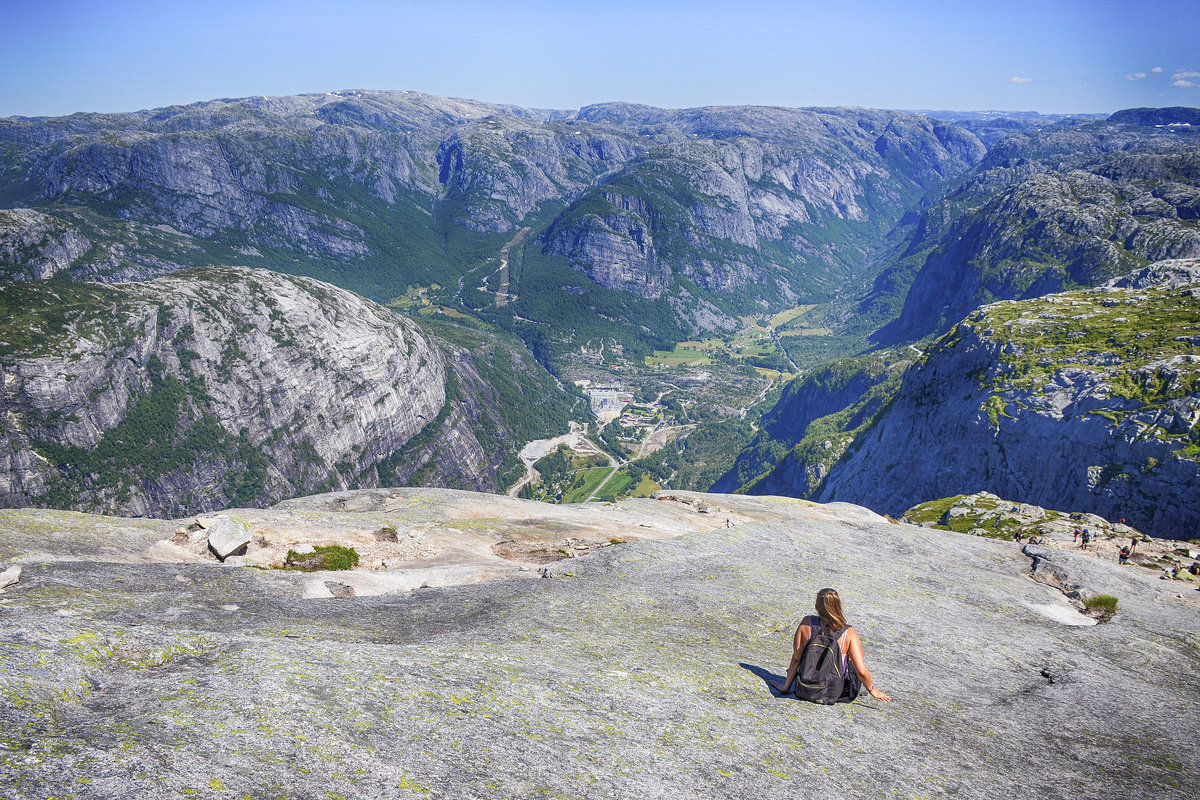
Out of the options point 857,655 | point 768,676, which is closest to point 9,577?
point 768,676

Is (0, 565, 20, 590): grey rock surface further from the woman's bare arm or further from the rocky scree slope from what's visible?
the woman's bare arm

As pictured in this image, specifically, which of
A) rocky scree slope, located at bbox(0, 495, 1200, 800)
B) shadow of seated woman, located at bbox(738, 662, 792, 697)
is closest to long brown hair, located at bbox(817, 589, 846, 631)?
rocky scree slope, located at bbox(0, 495, 1200, 800)

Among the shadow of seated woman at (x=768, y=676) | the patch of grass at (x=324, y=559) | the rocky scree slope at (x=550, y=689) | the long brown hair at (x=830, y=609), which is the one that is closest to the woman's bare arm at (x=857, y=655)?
the long brown hair at (x=830, y=609)

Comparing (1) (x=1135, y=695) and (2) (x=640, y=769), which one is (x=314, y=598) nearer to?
(2) (x=640, y=769)

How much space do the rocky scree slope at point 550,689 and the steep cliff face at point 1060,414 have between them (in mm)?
76328

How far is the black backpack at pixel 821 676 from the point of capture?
2080 centimetres

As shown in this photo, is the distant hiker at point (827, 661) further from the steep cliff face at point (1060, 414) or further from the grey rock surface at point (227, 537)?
the steep cliff face at point (1060, 414)

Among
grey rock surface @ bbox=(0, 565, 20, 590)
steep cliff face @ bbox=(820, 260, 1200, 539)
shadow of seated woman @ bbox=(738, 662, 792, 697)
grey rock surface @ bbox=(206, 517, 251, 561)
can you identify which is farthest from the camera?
steep cliff face @ bbox=(820, 260, 1200, 539)

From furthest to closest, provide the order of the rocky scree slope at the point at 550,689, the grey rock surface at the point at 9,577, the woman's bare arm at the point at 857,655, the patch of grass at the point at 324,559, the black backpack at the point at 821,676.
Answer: the patch of grass at the point at 324,559, the grey rock surface at the point at 9,577, the black backpack at the point at 821,676, the woman's bare arm at the point at 857,655, the rocky scree slope at the point at 550,689

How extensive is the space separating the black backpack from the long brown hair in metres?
1.41

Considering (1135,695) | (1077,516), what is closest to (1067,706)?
(1135,695)

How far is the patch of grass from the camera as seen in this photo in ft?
116

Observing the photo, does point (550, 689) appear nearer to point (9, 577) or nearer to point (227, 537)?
point (9, 577)

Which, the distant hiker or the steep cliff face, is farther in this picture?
the steep cliff face
